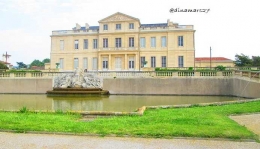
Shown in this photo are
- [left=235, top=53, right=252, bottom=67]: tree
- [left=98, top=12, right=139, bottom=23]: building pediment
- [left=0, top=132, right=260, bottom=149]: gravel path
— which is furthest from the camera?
[left=235, top=53, right=252, bottom=67]: tree

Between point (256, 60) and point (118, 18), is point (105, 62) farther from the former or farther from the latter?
point (256, 60)

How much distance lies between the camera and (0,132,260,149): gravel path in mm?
5250

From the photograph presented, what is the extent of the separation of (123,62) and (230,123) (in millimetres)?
35168

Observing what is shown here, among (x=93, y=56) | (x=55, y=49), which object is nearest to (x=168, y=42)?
(x=93, y=56)

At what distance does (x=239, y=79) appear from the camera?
20.7 m

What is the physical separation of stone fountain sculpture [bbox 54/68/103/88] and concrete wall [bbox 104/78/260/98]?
1.00 meters

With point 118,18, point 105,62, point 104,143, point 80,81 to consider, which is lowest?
point 104,143

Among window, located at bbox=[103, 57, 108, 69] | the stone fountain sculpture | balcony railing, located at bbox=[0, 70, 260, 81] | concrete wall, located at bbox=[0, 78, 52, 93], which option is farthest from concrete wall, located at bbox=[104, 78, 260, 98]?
window, located at bbox=[103, 57, 108, 69]

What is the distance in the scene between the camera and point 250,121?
25.0 ft

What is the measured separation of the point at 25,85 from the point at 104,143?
22932mm

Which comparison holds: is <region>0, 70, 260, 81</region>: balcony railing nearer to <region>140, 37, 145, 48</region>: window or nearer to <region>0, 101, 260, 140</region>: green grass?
<region>0, 101, 260, 140</region>: green grass

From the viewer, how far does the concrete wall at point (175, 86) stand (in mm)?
22641

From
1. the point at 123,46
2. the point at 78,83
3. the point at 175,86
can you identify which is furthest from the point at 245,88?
the point at 123,46

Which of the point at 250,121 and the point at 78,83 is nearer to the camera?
the point at 250,121
